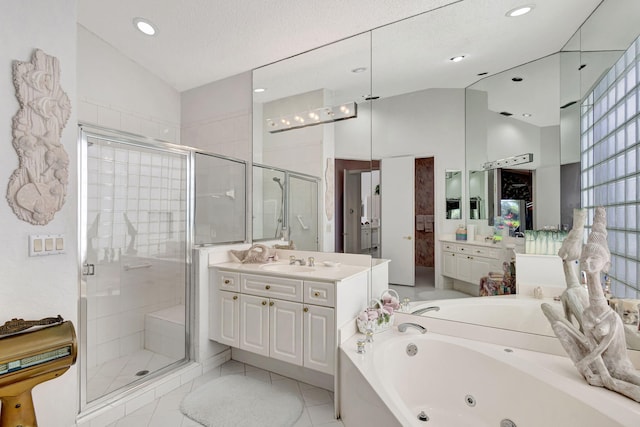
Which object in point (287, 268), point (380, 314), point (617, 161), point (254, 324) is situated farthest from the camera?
point (287, 268)

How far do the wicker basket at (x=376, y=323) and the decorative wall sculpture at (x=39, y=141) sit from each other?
6.60 ft

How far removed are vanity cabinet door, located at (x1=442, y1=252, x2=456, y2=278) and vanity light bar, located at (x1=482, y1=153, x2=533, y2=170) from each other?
61 cm

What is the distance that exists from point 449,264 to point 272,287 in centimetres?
129

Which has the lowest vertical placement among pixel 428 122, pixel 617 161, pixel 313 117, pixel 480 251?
pixel 480 251

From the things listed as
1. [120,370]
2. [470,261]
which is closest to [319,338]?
[470,261]

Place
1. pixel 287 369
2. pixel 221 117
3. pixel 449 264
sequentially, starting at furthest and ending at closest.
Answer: pixel 221 117 < pixel 287 369 < pixel 449 264

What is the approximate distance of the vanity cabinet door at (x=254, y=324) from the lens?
7.71 ft

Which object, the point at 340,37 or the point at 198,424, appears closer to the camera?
the point at 198,424

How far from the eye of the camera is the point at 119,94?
2955 millimetres

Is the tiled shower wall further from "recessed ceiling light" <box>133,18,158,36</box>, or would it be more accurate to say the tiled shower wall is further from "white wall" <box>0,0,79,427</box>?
"recessed ceiling light" <box>133,18,158,36</box>

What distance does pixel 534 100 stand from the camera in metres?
1.76

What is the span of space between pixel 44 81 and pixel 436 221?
2.49m

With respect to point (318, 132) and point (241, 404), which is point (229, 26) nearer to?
point (318, 132)

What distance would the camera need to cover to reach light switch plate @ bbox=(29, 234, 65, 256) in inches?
64.9
